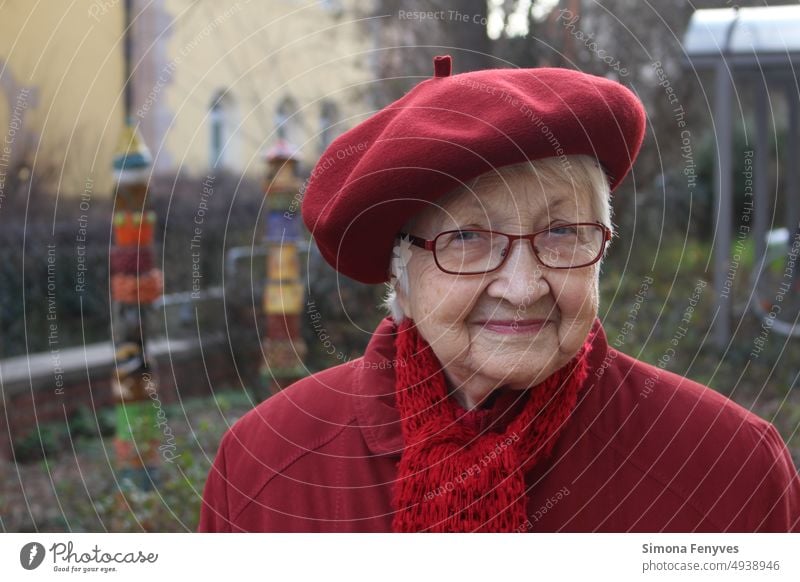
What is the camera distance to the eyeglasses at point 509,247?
1573mm

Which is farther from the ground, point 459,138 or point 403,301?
point 459,138

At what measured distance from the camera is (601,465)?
5.58 ft

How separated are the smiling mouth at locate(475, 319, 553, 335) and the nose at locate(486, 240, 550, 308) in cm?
3

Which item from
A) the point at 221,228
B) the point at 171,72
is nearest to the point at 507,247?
the point at 171,72

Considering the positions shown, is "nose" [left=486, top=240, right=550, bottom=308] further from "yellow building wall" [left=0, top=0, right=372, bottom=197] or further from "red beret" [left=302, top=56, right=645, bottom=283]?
"yellow building wall" [left=0, top=0, right=372, bottom=197]

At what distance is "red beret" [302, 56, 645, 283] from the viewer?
1507 mm

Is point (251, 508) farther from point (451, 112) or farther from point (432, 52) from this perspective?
point (432, 52)

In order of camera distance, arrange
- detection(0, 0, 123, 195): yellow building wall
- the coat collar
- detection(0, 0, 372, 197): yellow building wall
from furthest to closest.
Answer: detection(0, 0, 372, 197): yellow building wall → detection(0, 0, 123, 195): yellow building wall → the coat collar

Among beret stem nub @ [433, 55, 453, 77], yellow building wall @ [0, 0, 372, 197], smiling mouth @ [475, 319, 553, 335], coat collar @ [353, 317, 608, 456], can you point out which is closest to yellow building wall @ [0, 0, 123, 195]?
yellow building wall @ [0, 0, 372, 197]

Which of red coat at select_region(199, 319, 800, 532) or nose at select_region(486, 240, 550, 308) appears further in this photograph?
red coat at select_region(199, 319, 800, 532)

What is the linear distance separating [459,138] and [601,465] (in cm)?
60

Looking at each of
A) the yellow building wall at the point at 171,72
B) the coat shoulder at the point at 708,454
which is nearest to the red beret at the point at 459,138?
the coat shoulder at the point at 708,454

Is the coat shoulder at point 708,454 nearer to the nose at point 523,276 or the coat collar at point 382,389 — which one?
the coat collar at point 382,389

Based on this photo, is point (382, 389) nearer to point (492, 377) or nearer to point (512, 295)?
point (492, 377)
